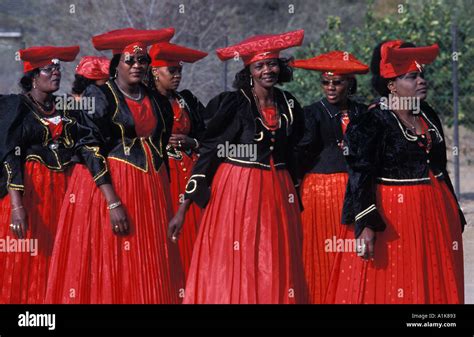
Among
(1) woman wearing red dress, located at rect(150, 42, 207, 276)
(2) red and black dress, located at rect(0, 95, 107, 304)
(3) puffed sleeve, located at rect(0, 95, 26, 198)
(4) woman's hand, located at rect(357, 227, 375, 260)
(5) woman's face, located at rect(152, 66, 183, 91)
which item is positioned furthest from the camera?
(5) woman's face, located at rect(152, 66, 183, 91)

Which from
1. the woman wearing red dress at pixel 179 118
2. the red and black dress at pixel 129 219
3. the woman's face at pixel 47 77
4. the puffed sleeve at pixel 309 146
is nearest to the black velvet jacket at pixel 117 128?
the red and black dress at pixel 129 219

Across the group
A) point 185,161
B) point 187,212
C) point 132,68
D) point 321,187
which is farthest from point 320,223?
point 132,68

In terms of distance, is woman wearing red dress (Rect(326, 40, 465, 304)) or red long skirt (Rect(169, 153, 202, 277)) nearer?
woman wearing red dress (Rect(326, 40, 465, 304))

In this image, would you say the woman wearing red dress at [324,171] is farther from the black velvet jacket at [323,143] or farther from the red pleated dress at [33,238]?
the red pleated dress at [33,238]

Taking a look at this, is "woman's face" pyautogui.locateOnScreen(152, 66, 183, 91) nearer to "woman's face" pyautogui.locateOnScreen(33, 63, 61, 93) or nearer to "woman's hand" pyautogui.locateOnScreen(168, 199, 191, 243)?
"woman's face" pyautogui.locateOnScreen(33, 63, 61, 93)

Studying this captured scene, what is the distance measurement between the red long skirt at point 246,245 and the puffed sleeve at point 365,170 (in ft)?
1.54

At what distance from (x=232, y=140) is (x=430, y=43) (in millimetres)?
8591

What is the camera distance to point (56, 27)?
88.1 feet

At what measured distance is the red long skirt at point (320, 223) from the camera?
10.4 m

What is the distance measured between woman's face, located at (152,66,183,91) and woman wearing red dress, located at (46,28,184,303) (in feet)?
6.03

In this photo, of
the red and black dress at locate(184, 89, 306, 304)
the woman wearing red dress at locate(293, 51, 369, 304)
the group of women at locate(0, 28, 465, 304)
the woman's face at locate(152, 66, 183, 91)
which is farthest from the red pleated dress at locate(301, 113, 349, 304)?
the red and black dress at locate(184, 89, 306, 304)

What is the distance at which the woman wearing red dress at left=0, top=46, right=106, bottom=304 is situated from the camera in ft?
32.8

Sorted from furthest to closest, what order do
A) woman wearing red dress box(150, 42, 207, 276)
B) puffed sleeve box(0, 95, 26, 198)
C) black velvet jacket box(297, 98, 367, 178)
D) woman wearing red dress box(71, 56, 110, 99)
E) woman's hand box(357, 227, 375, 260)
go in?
woman wearing red dress box(71, 56, 110, 99) < woman wearing red dress box(150, 42, 207, 276) < black velvet jacket box(297, 98, 367, 178) < puffed sleeve box(0, 95, 26, 198) < woman's hand box(357, 227, 375, 260)

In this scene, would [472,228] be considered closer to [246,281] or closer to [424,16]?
[424,16]
